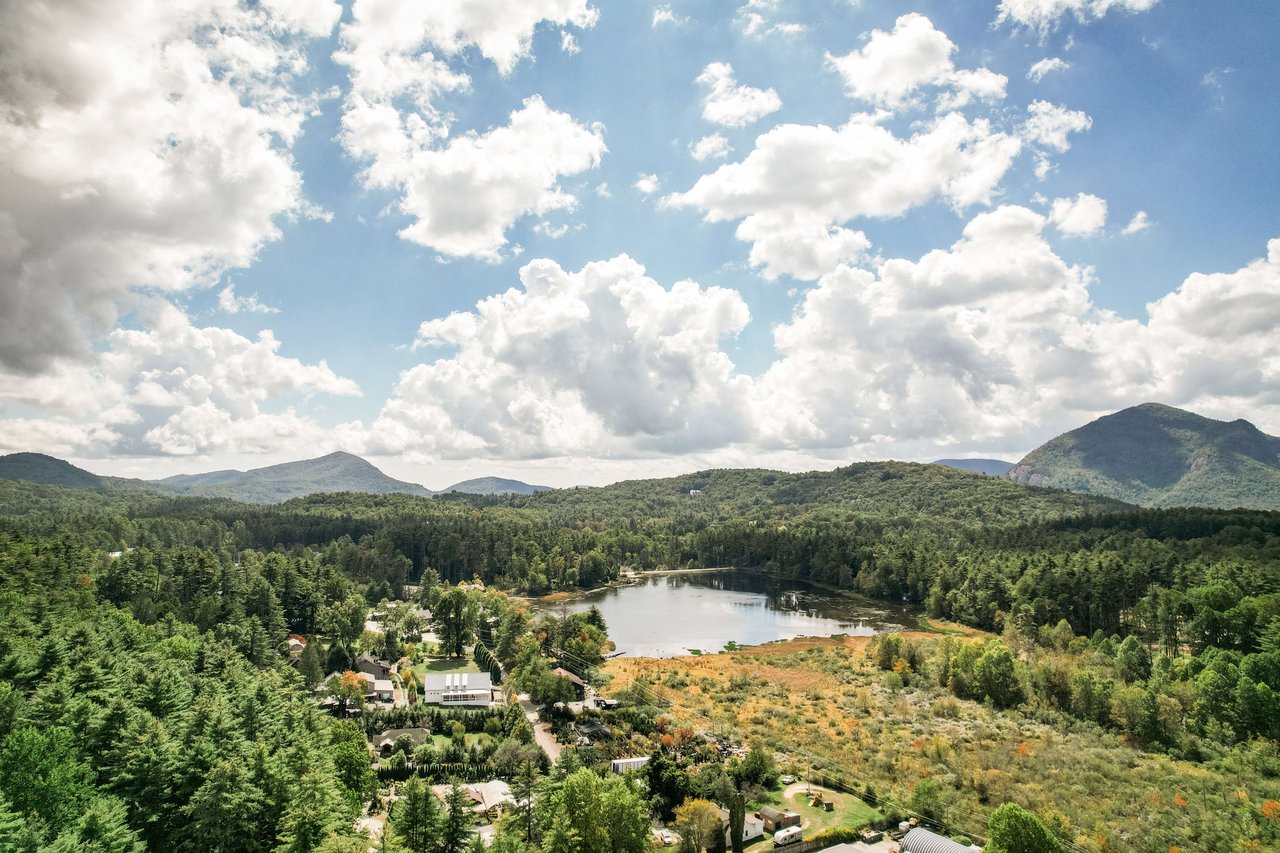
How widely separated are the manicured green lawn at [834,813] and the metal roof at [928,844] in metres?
3.09

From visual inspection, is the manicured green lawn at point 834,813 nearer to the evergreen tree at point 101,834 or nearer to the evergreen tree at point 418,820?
the evergreen tree at point 418,820

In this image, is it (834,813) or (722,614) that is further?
(722,614)

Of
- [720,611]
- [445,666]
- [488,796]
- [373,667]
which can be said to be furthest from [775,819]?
[720,611]

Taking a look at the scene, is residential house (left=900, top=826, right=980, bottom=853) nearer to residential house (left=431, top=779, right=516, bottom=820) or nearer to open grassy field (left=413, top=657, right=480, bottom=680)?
residential house (left=431, top=779, right=516, bottom=820)

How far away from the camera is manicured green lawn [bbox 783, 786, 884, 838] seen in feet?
90.9

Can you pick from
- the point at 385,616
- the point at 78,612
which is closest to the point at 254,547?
the point at 385,616

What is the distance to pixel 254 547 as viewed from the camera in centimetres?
12344

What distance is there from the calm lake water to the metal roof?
40.0 meters

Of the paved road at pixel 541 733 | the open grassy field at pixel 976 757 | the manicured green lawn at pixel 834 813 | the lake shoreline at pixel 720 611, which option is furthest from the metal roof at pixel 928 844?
the lake shoreline at pixel 720 611

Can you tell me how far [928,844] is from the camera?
79.6 ft

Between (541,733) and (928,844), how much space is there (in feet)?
73.9

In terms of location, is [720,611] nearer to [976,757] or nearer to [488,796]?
[976,757]

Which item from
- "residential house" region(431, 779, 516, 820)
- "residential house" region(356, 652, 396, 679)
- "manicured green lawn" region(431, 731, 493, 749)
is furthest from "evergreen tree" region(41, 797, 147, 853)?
"residential house" region(356, 652, 396, 679)

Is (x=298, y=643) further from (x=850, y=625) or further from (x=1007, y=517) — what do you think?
(x=1007, y=517)
